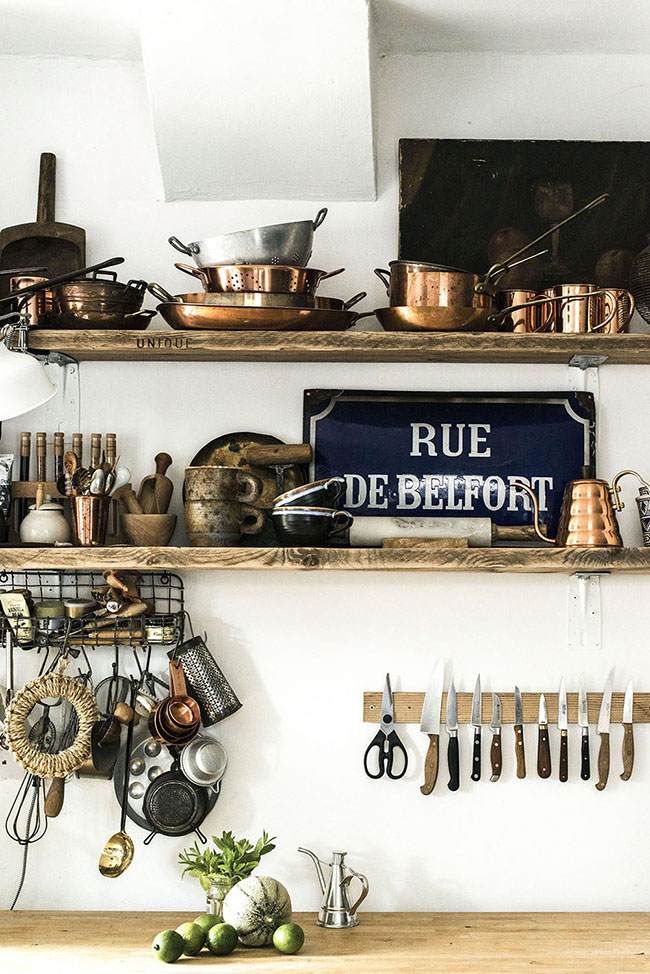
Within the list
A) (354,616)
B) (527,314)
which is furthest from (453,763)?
(527,314)

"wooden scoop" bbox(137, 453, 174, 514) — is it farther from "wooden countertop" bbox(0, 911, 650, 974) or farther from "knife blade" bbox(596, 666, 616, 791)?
"knife blade" bbox(596, 666, 616, 791)

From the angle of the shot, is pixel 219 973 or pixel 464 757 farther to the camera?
pixel 464 757

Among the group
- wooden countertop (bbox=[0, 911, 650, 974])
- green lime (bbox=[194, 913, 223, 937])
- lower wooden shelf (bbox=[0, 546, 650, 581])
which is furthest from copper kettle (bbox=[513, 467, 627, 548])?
green lime (bbox=[194, 913, 223, 937])

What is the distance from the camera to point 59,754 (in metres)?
Answer: 2.20

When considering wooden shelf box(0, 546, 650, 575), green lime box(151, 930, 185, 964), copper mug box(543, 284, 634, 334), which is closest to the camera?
green lime box(151, 930, 185, 964)

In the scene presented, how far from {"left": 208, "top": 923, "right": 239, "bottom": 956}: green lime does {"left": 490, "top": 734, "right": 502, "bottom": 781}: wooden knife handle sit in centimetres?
66

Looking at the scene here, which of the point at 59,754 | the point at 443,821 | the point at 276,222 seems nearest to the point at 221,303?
the point at 276,222

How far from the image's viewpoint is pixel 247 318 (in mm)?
2113

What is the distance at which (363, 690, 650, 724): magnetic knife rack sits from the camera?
2.31 m

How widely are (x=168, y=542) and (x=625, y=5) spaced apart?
1.47 meters

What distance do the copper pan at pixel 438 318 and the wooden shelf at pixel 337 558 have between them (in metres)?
0.46

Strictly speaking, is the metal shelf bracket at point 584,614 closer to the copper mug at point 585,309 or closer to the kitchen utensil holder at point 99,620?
the copper mug at point 585,309

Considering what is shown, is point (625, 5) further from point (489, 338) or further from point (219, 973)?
point (219, 973)

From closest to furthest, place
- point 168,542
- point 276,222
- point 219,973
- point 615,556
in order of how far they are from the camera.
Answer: point 219,973, point 615,556, point 168,542, point 276,222
